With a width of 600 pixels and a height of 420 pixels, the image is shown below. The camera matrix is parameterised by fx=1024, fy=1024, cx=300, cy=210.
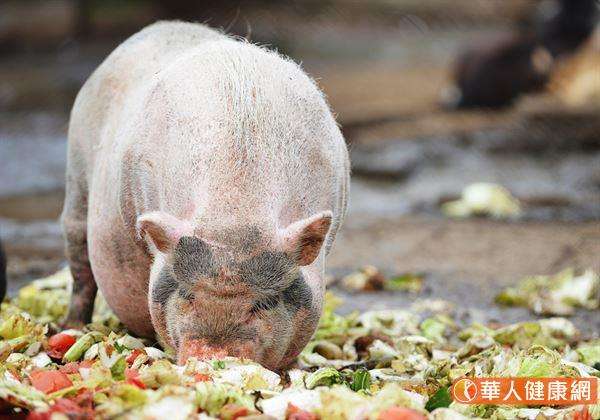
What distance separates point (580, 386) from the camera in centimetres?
439

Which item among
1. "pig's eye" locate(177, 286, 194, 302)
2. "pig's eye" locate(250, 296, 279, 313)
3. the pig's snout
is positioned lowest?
the pig's snout

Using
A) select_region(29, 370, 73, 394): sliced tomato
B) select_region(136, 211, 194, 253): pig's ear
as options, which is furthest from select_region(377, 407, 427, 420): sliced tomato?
select_region(29, 370, 73, 394): sliced tomato

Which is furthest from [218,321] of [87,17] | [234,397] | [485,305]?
[87,17]

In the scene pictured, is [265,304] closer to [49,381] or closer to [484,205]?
[49,381]

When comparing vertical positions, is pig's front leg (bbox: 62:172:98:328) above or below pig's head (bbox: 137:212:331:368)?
below

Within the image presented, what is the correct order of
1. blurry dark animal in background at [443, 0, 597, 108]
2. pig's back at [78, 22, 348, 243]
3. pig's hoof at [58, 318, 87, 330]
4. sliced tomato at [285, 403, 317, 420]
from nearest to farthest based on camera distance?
sliced tomato at [285, 403, 317, 420] < pig's back at [78, 22, 348, 243] < pig's hoof at [58, 318, 87, 330] < blurry dark animal in background at [443, 0, 597, 108]

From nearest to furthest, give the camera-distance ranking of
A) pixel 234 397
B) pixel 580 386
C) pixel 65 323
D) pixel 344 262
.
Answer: pixel 234 397 → pixel 580 386 → pixel 65 323 → pixel 344 262

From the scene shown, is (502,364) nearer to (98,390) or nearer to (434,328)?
(434,328)

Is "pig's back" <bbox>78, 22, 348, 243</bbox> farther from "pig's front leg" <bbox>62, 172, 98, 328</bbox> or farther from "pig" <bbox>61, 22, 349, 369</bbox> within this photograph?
"pig's front leg" <bbox>62, 172, 98, 328</bbox>

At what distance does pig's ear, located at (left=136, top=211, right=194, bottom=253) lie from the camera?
13.8 feet

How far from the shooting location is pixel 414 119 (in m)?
13.8

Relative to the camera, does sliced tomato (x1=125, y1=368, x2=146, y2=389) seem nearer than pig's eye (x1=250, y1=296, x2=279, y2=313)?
Yes

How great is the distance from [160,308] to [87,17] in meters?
16.1

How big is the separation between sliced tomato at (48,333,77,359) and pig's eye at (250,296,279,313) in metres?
1.32
